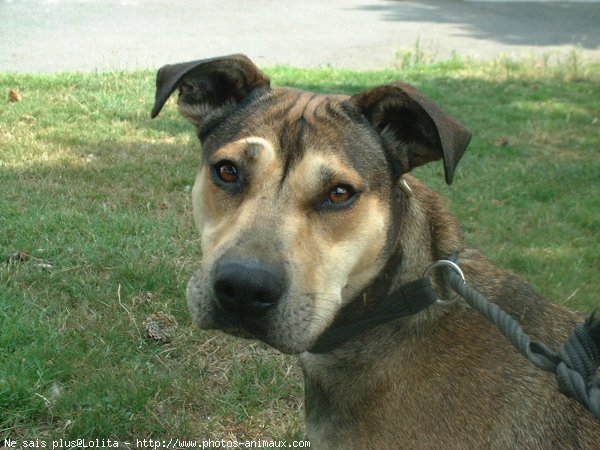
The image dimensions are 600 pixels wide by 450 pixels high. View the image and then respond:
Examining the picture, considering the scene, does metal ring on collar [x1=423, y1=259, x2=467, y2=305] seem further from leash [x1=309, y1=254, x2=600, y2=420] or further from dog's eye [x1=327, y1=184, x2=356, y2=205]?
dog's eye [x1=327, y1=184, x2=356, y2=205]

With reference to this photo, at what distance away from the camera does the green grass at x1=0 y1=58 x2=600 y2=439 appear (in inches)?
176

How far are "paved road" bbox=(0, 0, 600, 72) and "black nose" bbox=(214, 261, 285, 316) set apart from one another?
992cm

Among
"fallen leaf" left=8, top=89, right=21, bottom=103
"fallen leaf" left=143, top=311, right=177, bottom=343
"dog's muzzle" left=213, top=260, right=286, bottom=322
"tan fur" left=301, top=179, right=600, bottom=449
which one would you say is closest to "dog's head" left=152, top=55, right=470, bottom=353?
"dog's muzzle" left=213, top=260, right=286, bottom=322

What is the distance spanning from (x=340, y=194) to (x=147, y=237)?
3.38 metres

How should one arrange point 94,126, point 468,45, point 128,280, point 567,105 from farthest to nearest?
point 468,45, point 567,105, point 94,126, point 128,280

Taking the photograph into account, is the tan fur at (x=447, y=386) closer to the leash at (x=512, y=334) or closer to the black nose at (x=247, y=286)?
the leash at (x=512, y=334)

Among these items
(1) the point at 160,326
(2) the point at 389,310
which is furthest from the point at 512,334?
(1) the point at 160,326

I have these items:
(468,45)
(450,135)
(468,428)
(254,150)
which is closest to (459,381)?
(468,428)

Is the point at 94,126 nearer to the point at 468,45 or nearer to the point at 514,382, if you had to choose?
the point at 514,382

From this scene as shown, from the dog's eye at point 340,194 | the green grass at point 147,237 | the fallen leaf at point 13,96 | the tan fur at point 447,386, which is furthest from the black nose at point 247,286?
the fallen leaf at point 13,96

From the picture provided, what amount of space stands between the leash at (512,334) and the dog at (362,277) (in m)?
0.04

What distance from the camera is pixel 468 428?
3148mm

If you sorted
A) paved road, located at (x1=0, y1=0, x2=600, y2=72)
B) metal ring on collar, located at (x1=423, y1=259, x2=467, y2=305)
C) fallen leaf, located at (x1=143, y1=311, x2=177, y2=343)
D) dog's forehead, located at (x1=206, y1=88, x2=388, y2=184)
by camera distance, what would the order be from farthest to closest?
1. paved road, located at (x1=0, y1=0, x2=600, y2=72)
2. fallen leaf, located at (x1=143, y1=311, x2=177, y2=343)
3. dog's forehead, located at (x1=206, y1=88, x2=388, y2=184)
4. metal ring on collar, located at (x1=423, y1=259, x2=467, y2=305)

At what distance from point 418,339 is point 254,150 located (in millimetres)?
1158
